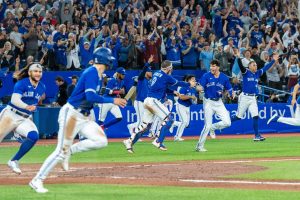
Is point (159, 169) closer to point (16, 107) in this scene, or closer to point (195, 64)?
point (16, 107)

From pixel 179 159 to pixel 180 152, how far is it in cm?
272

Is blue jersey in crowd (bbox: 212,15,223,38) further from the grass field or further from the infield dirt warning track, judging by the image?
the infield dirt warning track

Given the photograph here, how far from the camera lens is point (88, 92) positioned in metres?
13.6

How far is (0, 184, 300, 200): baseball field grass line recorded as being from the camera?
1281cm

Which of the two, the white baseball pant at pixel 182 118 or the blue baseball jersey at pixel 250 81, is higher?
the blue baseball jersey at pixel 250 81

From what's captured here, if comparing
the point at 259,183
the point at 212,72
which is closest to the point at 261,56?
the point at 212,72

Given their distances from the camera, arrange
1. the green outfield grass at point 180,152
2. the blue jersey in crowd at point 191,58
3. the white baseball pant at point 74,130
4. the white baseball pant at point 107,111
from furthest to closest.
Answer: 1. the blue jersey in crowd at point 191,58
2. the white baseball pant at point 107,111
3. the green outfield grass at point 180,152
4. the white baseball pant at point 74,130

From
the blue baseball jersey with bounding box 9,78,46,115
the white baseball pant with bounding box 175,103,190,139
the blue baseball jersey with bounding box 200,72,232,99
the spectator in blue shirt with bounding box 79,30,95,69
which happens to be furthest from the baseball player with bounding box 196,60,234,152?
the blue baseball jersey with bounding box 9,78,46,115

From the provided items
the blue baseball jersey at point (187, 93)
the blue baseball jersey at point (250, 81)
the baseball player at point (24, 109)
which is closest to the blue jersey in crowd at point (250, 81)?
the blue baseball jersey at point (250, 81)

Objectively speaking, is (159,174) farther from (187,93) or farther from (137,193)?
(187,93)

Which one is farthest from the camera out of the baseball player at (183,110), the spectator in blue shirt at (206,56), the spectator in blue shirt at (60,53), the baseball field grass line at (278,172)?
the spectator in blue shirt at (206,56)

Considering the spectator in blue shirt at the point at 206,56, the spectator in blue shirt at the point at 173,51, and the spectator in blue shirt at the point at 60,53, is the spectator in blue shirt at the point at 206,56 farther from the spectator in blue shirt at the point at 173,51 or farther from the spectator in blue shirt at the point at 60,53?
the spectator in blue shirt at the point at 60,53

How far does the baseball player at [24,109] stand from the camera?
54.1ft

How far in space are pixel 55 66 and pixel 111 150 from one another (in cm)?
806
